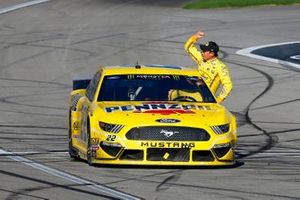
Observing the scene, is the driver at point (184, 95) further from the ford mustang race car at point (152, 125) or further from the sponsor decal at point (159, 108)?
the sponsor decal at point (159, 108)

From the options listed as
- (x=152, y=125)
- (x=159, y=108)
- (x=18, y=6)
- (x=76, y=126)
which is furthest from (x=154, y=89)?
(x=18, y=6)

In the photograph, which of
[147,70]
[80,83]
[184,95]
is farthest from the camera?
[80,83]

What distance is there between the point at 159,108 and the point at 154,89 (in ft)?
2.69

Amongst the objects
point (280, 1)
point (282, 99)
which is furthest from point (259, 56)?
point (280, 1)

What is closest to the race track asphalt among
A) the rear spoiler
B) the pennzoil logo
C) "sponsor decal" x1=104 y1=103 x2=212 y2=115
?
the pennzoil logo

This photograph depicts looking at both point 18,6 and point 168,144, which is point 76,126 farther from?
point 18,6

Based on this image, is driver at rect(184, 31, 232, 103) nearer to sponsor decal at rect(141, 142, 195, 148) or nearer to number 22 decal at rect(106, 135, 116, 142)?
sponsor decal at rect(141, 142, 195, 148)

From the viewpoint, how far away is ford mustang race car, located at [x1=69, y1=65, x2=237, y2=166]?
44.4 feet

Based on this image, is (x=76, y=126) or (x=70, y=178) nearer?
(x=70, y=178)

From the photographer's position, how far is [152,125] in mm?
13633

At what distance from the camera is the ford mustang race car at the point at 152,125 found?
13.5m

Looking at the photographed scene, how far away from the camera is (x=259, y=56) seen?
29828 mm

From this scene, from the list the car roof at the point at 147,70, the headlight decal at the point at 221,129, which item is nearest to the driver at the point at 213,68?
the car roof at the point at 147,70

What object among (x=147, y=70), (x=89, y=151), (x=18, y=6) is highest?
(x=147, y=70)
